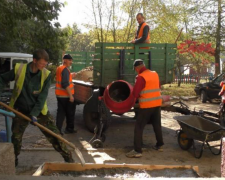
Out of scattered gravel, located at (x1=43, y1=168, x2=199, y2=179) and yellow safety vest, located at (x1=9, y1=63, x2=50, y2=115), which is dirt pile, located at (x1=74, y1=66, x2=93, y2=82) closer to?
yellow safety vest, located at (x1=9, y1=63, x2=50, y2=115)

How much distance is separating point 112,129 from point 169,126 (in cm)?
155

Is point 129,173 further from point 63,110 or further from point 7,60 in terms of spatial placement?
point 7,60

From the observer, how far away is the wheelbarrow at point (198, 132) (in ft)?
15.8

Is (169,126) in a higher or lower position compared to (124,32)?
lower

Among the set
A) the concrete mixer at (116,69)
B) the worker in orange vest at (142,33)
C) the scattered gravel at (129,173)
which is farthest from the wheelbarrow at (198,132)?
the worker in orange vest at (142,33)

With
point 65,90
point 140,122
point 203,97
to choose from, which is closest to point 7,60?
point 65,90

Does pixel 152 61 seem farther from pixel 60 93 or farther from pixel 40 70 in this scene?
pixel 40 70

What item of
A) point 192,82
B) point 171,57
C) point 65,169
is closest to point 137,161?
point 65,169

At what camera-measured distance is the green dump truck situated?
6379 mm

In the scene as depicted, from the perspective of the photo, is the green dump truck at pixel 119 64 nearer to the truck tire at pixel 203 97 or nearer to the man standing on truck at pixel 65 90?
the man standing on truck at pixel 65 90

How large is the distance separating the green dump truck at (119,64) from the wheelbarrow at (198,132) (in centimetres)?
134

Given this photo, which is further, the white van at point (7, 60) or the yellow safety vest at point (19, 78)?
the white van at point (7, 60)

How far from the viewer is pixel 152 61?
6.54 metres

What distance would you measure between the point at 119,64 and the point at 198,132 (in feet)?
7.82
